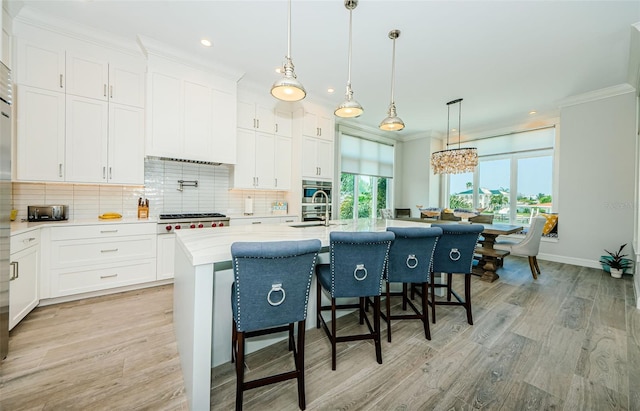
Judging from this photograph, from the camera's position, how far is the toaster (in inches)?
104

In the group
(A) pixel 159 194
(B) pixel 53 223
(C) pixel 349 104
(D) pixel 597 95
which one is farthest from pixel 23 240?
(D) pixel 597 95

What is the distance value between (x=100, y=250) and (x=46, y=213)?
729mm

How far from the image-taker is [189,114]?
3320 millimetres

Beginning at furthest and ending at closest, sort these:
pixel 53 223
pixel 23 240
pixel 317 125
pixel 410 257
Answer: pixel 317 125 → pixel 53 223 → pixel 23 240 → pixel 410 257

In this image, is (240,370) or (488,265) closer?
(240,370)

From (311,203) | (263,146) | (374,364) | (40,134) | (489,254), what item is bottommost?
(374,364)

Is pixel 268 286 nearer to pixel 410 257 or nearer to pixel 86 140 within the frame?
pixel 410 257

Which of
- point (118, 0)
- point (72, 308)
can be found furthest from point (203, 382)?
point (118, 0)

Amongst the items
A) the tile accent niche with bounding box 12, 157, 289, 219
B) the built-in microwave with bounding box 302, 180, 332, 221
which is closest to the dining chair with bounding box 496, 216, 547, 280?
the built-in microwave with bounding box 302, 180, 332, 221

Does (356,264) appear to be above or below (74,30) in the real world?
below

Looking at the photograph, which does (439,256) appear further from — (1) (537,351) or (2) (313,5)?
(2) (313,5)

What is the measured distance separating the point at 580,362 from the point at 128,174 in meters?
4.76

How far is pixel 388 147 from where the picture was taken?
22.8 feet

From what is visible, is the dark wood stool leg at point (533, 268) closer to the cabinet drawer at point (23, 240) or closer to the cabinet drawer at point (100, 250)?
the cabinet drawer at point (100, 250)
